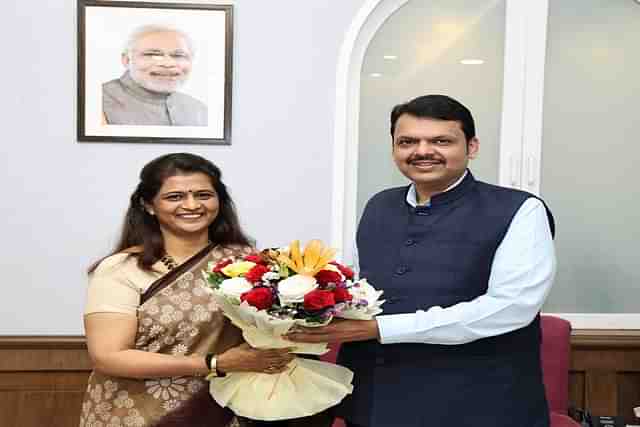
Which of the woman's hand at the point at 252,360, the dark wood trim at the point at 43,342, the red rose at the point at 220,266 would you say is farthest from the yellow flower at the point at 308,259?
the dark wood trim at the point at 43,342

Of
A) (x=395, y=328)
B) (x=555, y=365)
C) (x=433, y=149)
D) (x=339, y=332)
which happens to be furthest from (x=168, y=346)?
(x=555, y=365)

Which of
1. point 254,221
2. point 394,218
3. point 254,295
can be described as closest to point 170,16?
point 254,221

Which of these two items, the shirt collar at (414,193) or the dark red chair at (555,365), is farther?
the dark red chair at (555,365)

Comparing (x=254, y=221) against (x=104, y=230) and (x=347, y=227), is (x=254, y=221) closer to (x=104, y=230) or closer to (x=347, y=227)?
(x=347, y=227)

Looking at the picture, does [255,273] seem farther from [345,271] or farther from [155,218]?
[155,218]

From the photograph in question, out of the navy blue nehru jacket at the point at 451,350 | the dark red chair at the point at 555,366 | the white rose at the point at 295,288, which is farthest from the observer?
the dark red chair at the point at 555,366

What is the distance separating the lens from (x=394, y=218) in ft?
6.18

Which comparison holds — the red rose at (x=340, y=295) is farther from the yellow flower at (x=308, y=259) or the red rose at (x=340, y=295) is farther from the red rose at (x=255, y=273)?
the red rose at (x=255, y=273)

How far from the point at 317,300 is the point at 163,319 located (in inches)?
19.8

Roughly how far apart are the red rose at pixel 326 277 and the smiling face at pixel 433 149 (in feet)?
1.22

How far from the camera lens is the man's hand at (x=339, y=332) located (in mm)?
1672

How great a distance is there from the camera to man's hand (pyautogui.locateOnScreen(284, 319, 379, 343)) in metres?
1.67

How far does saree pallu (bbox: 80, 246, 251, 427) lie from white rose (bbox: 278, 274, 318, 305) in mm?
350

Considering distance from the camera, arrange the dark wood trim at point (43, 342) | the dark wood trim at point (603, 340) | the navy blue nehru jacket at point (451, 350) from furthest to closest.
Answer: the dark wood trim at point (603, 340), the dark wood trim at point (43, 342), the navy blue nehru jacket at point (451, 350)
